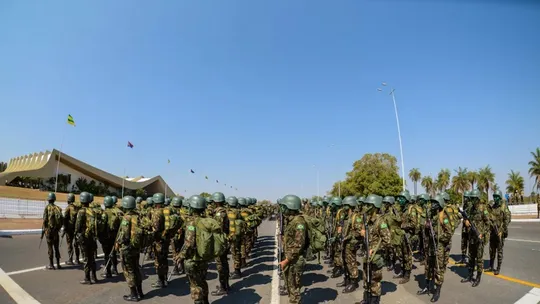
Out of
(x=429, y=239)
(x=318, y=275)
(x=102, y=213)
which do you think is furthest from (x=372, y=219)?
(x=102, y=213)

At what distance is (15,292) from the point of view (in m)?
6.61

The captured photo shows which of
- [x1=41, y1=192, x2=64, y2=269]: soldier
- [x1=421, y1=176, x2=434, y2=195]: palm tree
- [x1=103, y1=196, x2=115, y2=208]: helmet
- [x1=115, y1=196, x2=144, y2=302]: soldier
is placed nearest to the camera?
[x1=115, y1=196, x2=144, y2=302]: soldier

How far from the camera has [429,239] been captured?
23.2 ft

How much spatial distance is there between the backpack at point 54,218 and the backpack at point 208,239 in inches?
234

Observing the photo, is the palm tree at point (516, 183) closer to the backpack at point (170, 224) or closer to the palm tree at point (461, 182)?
the palm tree at point (461, 182)

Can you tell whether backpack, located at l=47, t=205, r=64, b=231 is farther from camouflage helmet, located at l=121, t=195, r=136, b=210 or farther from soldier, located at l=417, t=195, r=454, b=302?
soldier, located at l=417, t=195, r=454, b=302

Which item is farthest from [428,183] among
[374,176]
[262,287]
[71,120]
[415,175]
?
[262,287]

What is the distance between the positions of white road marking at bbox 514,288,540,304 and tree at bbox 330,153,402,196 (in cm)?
3881

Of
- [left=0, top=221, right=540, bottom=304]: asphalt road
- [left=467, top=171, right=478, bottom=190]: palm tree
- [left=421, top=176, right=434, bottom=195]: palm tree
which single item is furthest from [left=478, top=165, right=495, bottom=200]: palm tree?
[left=0, top=221, right=540, bottom=304]: asphalt road

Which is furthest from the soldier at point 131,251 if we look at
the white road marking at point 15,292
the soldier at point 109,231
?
the white road marking at point 15,292

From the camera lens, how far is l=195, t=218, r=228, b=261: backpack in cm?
522

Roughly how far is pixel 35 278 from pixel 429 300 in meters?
9.02

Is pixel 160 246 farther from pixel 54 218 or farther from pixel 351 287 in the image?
pixel 351 287

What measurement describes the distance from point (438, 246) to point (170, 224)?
238 inches
